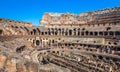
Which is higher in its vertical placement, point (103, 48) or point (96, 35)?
point (96, 35)

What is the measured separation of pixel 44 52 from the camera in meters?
38.2

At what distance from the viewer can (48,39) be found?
2104 inches

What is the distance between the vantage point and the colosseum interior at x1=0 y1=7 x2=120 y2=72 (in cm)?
2836

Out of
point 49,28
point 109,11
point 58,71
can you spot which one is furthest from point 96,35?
point 58,71

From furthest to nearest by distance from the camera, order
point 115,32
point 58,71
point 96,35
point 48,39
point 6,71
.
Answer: point 48,39, point 96,35, point 115,32, point 58,71, point 6,71

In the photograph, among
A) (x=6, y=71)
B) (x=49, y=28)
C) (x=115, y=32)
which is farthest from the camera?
(x=49, y=28)

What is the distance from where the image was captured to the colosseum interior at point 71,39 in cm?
2836

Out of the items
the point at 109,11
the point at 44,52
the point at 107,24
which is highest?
the point at 109,11

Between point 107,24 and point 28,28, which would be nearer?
point 107,24

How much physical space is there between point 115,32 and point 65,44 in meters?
13.9

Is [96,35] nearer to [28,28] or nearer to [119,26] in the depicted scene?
[119,26]

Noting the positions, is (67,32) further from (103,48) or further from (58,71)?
(58,71)

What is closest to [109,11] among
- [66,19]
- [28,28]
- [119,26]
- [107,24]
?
[107,24]

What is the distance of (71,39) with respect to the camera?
48.8 meters
